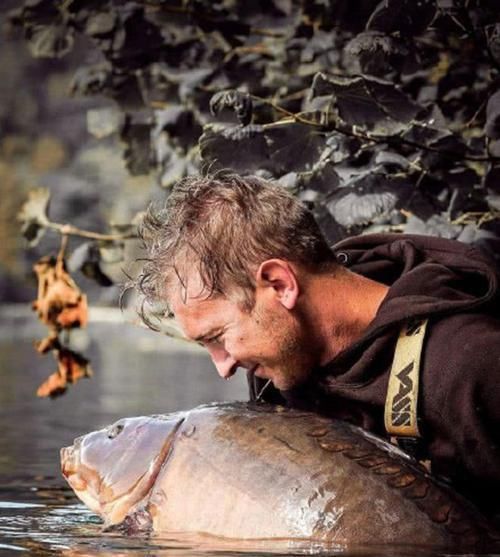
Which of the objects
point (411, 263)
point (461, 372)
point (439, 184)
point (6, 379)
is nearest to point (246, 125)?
point (439, 184)

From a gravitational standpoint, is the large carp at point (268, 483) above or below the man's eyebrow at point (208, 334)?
below

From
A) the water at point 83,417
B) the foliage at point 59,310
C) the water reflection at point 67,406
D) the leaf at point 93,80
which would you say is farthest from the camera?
the foliage at point 59,310

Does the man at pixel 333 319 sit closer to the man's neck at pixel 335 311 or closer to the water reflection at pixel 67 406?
the man's neck at pixel 335 311

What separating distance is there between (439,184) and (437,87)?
77 cm

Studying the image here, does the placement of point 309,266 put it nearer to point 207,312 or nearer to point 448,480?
point 207,312

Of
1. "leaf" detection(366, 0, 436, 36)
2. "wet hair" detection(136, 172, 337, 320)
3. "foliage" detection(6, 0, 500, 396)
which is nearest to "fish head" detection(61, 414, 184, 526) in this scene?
"wet hair" detection(136, 172, 337, 320)

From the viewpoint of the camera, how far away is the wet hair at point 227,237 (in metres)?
4.90

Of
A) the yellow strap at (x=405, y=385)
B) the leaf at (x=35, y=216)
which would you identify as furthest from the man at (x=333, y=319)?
the leaf at (x=35, y=216)

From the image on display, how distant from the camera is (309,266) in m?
4.98

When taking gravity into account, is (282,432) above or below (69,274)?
above

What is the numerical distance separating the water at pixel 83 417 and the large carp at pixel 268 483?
0.06 m

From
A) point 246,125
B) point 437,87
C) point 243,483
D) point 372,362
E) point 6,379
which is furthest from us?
point 6,379

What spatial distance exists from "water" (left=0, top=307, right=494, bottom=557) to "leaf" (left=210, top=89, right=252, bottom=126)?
145 cm

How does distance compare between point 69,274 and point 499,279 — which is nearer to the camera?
point 499,279
